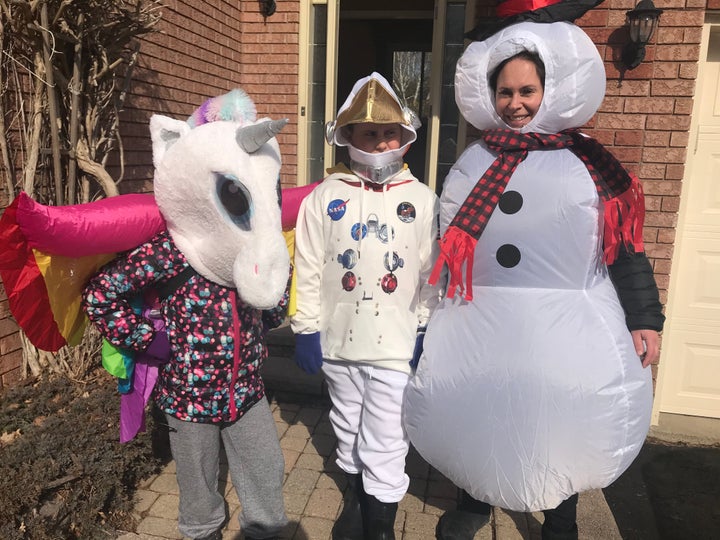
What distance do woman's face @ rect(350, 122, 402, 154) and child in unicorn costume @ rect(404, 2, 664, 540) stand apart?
0.34 m

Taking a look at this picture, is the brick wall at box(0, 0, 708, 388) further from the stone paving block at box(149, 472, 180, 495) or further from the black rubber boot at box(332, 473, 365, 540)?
the black rubber boot at box(332, 473, 365, 540)

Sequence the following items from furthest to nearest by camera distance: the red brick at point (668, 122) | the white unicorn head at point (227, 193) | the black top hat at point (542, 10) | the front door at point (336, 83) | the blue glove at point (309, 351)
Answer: the front door at point (336, 83) → the red brick at point (668, 122) → the blue glove at point (309, 351) → the black top hat at point (542, 10) → the white unicorn head at point (227, 193)

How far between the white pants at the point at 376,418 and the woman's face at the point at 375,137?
929 millimetres

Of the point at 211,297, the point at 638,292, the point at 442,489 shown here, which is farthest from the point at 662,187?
the point at 211,297

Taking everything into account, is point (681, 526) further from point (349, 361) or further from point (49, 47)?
point (49, 47)

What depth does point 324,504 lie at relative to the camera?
2.93 metres

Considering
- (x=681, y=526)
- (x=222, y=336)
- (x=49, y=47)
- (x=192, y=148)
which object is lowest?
(x=681, y=526)

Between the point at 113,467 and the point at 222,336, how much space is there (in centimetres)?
115

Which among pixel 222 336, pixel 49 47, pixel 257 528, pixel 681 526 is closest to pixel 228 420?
pixel 222 336

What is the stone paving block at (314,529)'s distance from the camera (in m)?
2.69

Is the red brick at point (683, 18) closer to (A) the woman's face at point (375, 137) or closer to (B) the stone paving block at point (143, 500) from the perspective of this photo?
(A) the woman's face at point (375, 137)

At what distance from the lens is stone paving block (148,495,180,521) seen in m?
2.79

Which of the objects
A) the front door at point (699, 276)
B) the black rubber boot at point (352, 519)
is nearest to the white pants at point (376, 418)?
the black rubber boot at point (352, 519)

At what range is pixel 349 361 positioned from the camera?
2391mm
